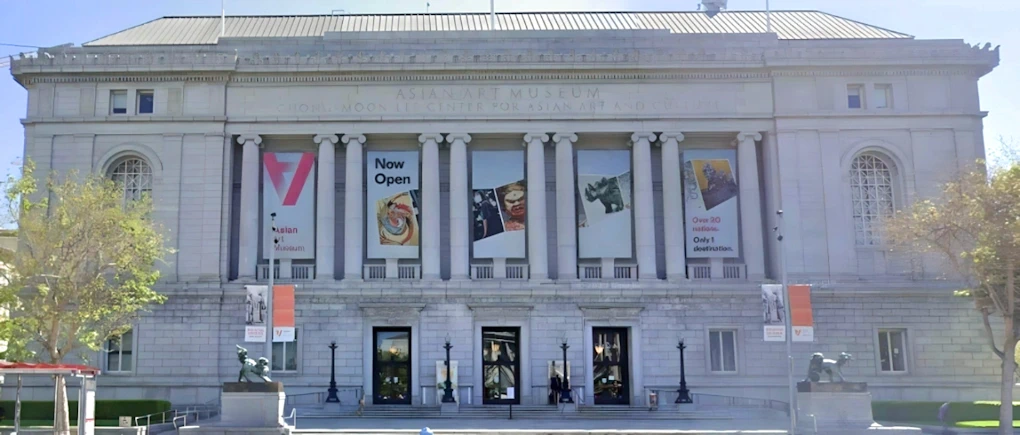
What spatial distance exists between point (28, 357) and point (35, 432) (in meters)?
8.11

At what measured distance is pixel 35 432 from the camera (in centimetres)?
3178

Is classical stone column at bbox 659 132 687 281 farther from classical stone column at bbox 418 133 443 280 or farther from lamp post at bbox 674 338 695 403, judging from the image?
classical stone column at bbox 418 133 443 280

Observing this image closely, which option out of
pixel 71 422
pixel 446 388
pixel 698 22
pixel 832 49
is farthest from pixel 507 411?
pixel 698 22

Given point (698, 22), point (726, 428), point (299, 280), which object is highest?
point (698, 22)

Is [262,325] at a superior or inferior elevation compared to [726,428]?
superior

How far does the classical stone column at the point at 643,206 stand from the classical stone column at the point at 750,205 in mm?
4392

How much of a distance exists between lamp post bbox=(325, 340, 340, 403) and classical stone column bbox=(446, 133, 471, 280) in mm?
6505

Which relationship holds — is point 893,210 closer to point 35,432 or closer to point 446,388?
point 446,388

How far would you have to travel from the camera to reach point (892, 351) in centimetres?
4741

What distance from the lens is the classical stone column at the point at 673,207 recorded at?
157 ft

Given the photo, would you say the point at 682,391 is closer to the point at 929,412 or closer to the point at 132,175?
the point at 929,412

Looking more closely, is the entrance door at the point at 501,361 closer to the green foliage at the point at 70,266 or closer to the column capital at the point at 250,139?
the column capital at the point at 250,139

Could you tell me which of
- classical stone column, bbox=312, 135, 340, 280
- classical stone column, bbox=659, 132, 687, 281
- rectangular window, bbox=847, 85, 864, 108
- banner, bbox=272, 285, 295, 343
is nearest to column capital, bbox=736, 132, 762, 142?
classical stone column, bbox=659, 132, 687, 281

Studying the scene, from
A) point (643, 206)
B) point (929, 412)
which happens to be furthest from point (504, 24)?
point (929, 412)
